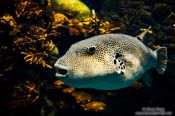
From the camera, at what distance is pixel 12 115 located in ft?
19.4

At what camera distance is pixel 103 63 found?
3.03 m

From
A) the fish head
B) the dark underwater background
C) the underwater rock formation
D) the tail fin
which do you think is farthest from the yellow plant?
the fish head

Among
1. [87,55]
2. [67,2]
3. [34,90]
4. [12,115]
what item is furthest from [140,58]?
[67,2]

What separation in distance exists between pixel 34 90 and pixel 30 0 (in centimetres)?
263

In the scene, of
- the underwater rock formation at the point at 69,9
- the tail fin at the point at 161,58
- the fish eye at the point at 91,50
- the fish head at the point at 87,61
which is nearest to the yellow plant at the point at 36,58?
the underwater rock formation at the point at 69,9

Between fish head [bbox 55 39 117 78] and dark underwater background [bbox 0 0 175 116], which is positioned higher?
fish head [bbox 55 39 117 78]

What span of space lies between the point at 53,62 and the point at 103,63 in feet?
11.4

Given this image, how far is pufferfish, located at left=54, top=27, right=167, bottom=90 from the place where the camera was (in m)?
2.77

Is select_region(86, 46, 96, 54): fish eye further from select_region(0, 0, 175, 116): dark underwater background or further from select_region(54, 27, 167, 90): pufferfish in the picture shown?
select_region(0, 0, 175, 116): dark underwater background

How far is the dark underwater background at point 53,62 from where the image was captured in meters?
5.95

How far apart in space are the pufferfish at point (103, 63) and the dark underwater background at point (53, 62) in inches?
115

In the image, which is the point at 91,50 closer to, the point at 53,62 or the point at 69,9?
the point at 53,62

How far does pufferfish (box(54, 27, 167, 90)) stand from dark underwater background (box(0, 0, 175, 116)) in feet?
9.55

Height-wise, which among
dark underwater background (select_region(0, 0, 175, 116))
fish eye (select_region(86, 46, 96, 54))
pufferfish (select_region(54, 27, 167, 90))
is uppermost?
fish eye (select_region(86, 46, 96, 54))
